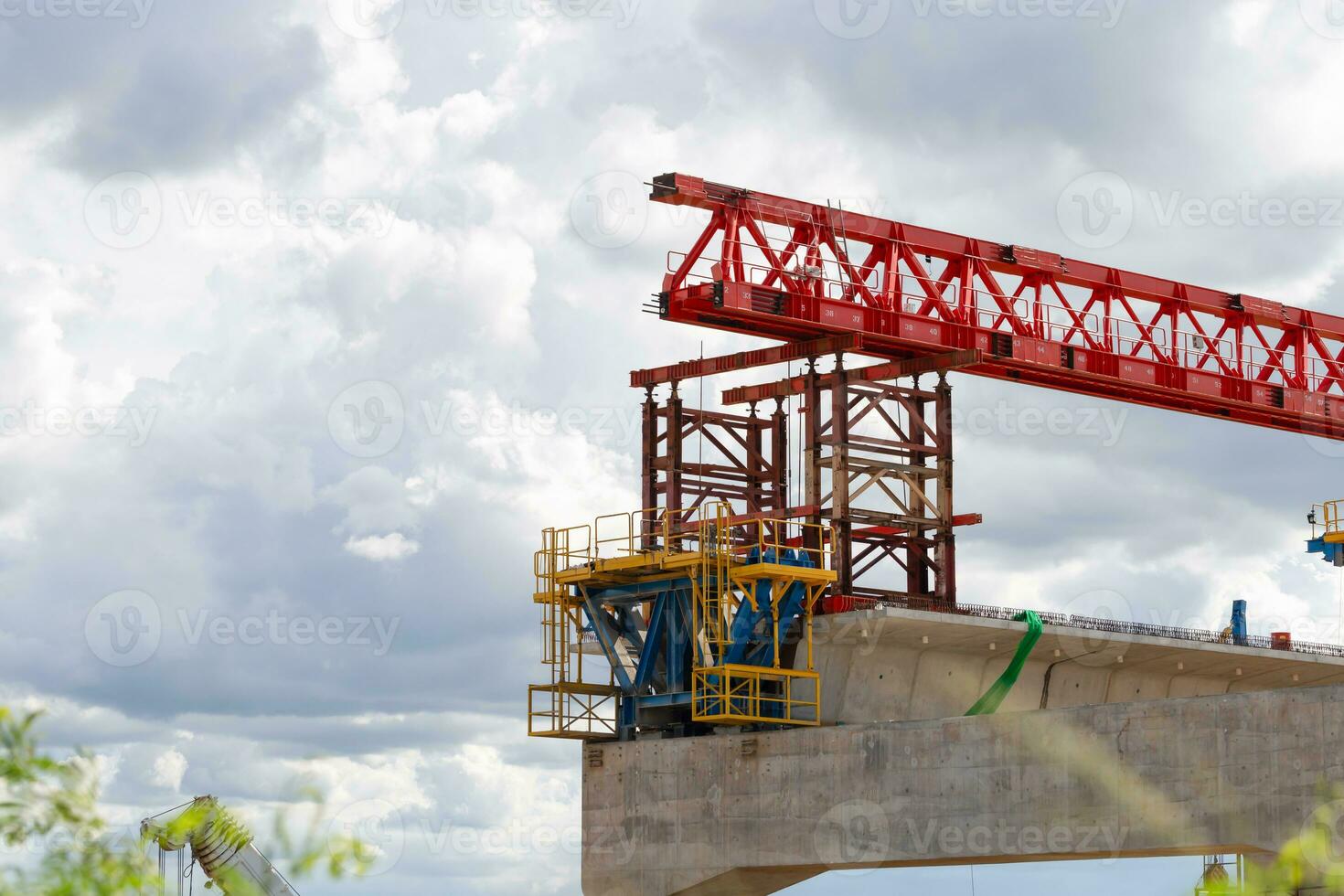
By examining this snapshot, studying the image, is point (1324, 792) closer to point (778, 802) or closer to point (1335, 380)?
point (778, 802)

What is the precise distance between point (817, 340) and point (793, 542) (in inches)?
199

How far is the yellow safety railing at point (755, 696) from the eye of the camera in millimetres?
36938

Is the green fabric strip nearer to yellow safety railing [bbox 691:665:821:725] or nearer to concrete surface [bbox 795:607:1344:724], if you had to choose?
concrete surface [bbox 795:607:1344:724]

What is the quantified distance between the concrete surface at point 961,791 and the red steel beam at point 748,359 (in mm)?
9889

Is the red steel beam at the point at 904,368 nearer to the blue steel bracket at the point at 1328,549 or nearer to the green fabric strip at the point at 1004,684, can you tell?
the green fabric strip at the point at 1004,684

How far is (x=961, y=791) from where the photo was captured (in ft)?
107

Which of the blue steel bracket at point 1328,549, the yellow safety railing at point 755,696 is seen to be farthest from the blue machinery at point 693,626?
the blue steel bracket at point 1328,549

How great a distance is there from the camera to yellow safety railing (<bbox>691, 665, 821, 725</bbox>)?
36.9 meters

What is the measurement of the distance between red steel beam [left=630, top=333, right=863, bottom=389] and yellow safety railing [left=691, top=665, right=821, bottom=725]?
8.10m

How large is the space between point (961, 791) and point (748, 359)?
1443 centimetres

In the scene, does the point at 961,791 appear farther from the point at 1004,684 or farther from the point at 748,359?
the point at 748,359

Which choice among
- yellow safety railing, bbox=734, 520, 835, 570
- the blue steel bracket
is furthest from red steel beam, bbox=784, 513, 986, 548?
the blue steel bracket

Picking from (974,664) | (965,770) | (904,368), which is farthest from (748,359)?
(965,770)

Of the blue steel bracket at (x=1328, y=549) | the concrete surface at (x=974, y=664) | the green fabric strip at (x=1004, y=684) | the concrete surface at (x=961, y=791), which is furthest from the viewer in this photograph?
the blue steel bracket at (x=1328, y=549)
